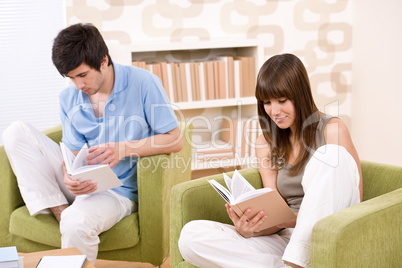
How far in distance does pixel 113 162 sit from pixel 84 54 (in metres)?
0.51

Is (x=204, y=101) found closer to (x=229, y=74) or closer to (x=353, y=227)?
(x=229, y=74)

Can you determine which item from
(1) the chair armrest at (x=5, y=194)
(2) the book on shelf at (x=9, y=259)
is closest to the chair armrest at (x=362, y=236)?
(2) the book on shelf at (x=9, y=259)

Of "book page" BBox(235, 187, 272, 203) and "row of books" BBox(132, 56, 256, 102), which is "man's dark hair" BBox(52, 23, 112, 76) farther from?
"row of books" BBox(132, 56, 256, 102)

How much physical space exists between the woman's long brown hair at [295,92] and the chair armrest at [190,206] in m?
0.31

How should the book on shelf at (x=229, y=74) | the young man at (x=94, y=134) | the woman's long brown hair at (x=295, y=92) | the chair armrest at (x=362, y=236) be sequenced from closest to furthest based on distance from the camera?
the chair armrest at (x=362, y=236) → the woman's long brown hair at (x=295, y=92) → the young man at (x=94, y=134) → the book on shelf at (x=229, y=74)

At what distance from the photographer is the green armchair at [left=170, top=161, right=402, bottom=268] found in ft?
4.95

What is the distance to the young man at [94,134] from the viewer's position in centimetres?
229

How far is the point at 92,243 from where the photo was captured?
2211 mm

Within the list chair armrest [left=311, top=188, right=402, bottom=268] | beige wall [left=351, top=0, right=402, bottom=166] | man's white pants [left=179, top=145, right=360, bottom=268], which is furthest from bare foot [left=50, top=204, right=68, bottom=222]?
beige wall [left=351, top=0, right=402, bottom=166]

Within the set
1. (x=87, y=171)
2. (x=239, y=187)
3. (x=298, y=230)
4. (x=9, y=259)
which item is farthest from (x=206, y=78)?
(x=9, y=259)

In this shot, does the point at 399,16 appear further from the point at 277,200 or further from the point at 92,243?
the point at 92,243

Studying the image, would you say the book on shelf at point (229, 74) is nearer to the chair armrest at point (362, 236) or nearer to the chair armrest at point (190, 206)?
the chair armrest at point (190, 206)

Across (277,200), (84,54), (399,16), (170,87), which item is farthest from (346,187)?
(399,16)

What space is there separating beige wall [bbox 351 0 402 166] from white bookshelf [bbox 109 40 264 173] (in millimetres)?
895
